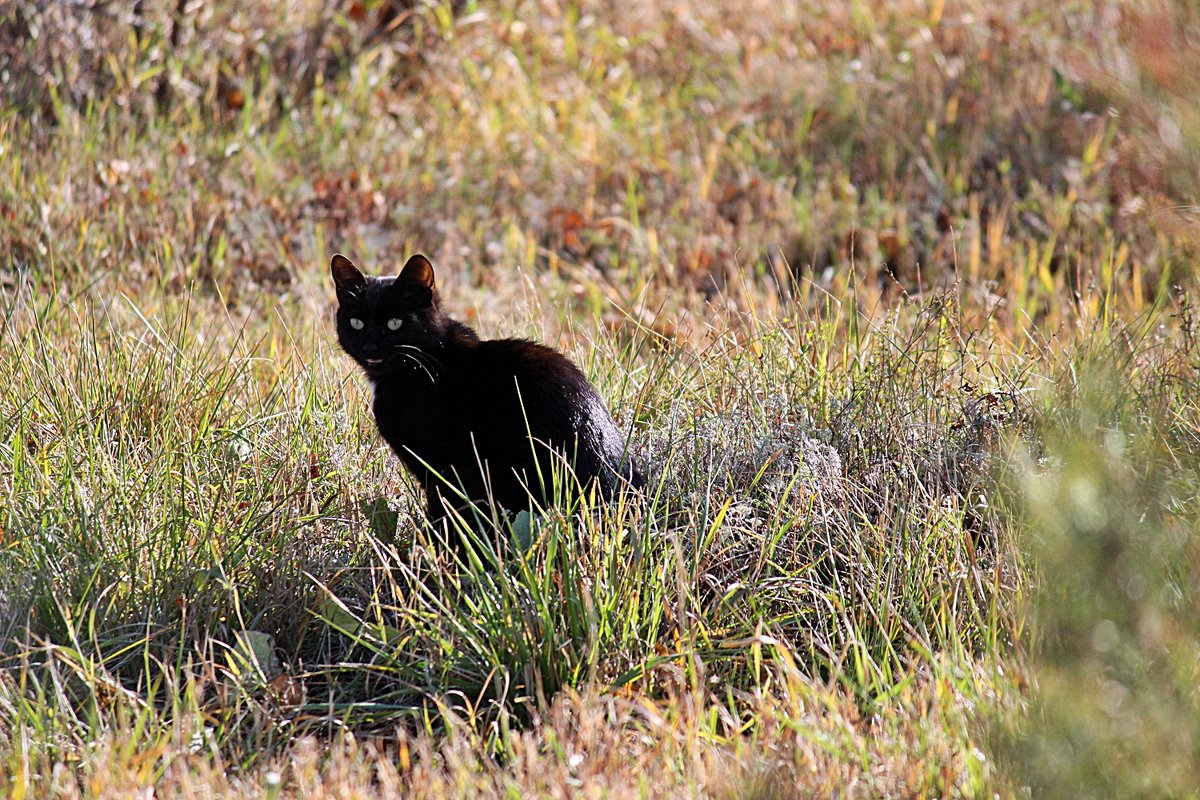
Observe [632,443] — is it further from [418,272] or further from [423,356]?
[418,272]

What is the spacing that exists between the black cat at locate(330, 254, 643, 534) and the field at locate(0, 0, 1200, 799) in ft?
0.49

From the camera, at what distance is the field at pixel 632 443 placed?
84.0 inches

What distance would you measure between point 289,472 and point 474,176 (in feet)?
12.1

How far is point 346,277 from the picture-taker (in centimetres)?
350

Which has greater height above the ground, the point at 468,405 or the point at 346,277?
the point at 346,277

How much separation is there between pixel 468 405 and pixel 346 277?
58cm

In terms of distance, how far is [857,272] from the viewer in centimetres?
615

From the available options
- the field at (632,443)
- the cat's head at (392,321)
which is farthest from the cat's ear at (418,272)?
the field at (632,443)

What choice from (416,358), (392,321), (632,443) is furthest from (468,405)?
(632,443)

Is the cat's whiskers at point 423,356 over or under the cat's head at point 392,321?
under

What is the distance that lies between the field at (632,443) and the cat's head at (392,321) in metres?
0.26

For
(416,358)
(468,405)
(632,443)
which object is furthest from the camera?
(632,443)

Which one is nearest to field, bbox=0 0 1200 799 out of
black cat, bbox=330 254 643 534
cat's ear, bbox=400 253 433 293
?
black cat, bbox=330 254 643 534

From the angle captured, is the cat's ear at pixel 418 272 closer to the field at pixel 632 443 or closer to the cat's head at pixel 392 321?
the cat's head at pixel 392 321
